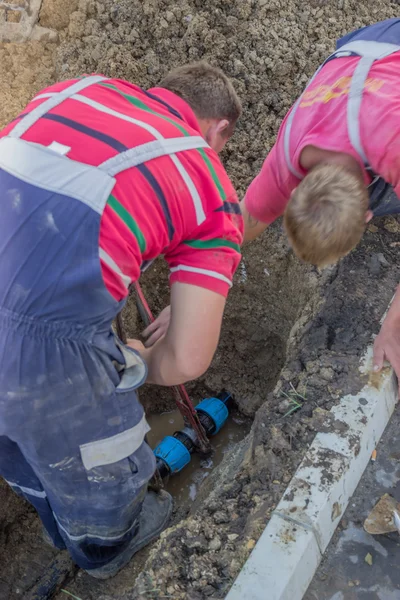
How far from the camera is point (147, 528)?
2387mm

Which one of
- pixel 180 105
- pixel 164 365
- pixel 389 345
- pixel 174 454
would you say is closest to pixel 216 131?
pixel 180 105

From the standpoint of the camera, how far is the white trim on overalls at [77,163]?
128 centimetres

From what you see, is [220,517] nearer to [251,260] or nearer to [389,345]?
[389,345]

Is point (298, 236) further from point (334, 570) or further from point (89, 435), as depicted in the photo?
point (334, 570)

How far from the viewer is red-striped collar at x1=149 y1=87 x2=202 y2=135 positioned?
5.25ft

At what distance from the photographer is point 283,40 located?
3.01m

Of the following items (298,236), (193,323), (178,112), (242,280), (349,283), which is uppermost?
(178,112)

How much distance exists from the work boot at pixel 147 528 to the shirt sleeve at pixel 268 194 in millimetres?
1364

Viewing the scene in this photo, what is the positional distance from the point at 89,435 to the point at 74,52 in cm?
222

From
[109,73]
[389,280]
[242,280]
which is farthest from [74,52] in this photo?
[389,280]

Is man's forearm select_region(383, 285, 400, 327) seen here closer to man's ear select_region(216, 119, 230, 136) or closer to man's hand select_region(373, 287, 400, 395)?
man's hand select_region(373, 287, 400, 395)

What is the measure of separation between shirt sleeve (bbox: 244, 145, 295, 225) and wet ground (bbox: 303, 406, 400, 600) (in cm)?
104

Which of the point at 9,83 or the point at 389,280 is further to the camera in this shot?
the point at 9,83

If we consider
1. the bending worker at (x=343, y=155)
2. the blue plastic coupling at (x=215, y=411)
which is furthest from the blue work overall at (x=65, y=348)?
the blue plastic coupling at (x=215, y=411)
